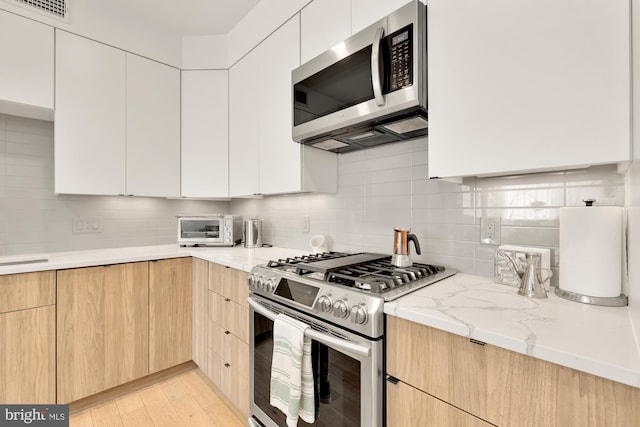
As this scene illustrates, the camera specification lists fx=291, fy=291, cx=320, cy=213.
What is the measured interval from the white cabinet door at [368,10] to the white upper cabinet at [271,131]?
455 mm

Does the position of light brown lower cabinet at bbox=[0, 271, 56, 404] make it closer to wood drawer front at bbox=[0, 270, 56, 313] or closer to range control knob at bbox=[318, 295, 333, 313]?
wood drawer front at bbox=[0, 270, 56, 313]

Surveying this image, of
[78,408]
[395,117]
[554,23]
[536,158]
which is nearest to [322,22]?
[395,117]

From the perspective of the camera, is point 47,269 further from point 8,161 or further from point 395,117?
point 395,117

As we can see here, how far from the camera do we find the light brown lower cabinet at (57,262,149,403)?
1.75m

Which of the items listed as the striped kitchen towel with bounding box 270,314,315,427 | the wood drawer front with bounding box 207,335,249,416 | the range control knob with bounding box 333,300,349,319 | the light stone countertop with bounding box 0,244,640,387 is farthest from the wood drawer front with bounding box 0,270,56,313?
the light stone countertop with bounding box 0,244,640,387

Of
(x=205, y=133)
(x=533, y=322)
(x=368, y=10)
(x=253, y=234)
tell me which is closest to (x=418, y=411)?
(x=533, y=322)

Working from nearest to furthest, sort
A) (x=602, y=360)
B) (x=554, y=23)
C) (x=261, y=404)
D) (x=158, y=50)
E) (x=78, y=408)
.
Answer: (x=602, y=360) < (x=554, y=23) < (x=261, y=404) < (x=78, y=408) < (x=158, y=50)

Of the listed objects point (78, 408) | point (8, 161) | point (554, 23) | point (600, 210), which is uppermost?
point (554, 23)

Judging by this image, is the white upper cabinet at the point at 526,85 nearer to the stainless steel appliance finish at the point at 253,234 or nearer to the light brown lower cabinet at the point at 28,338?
the stainless steel appliance finish at the point at 253,234

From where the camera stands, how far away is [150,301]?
81.0 inches

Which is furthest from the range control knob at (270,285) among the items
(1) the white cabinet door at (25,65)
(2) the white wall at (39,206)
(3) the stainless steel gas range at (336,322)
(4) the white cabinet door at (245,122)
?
(1) the white cabinet door at (25,65)

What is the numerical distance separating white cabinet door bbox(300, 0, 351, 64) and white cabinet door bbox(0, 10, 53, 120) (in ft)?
5.63

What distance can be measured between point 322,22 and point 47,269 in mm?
2129

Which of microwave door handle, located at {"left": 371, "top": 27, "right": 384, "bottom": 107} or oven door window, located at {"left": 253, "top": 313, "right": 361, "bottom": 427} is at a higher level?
microwave door handle, located at {"left": 371, "top": 27, "right": 384, "bottom": 107}
